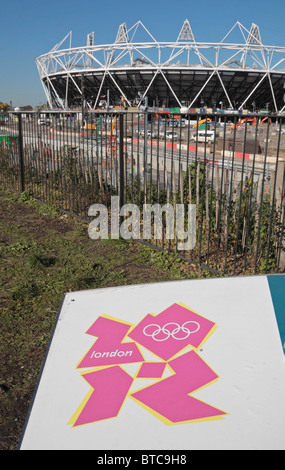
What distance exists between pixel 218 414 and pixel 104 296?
0.92 metres

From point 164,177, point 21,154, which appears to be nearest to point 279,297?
point 164,177

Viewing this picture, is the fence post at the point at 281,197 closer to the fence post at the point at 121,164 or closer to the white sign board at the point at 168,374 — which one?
the fence post at the point at 121,164

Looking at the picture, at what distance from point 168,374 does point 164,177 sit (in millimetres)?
4346

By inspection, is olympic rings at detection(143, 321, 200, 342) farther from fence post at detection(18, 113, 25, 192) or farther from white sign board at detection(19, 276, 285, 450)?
fence post at detection(18, 113, 25, 192)

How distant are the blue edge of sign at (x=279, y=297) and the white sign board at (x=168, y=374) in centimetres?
2

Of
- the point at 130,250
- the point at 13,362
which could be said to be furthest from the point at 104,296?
the point at 130,250

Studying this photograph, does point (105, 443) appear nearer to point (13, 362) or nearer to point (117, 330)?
point (117, 330)

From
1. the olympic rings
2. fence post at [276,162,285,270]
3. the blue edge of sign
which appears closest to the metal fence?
fence post at [276,162,285,270]

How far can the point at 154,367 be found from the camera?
1496 mm

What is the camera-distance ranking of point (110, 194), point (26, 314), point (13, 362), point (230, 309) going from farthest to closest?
point (110, 194) < point (26, 314) < point (13, 362) < point (230, 309)

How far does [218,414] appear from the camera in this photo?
1.28 meters

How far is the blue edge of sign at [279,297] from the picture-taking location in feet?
5.14

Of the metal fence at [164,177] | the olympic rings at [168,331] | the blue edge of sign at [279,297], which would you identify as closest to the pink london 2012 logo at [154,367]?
the olympic rings at [168,331]

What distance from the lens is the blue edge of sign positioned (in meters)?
1.57
